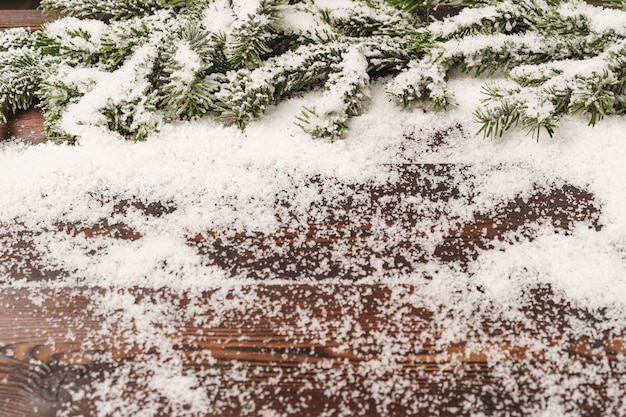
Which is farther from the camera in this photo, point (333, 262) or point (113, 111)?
point (113, 111)

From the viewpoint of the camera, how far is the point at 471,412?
0.62m

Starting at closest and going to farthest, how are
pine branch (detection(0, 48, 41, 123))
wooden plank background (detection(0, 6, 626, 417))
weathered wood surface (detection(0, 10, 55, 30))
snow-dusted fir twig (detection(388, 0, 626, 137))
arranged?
wooden plank background (detection(0, 6, 626, 417))
snow-dusted fir twig (detection(388, 0, 626, 137))
pine branch (detection(0, 48, 41, 123))
weathered wood surface (detection(0, 10, 55, 30))

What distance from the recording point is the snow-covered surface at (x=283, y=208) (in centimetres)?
71

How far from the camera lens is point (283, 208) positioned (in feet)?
2.76

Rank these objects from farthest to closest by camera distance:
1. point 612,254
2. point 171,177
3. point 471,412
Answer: point 171,177, point 612,254, point 471,412

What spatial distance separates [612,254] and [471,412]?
34 centimetres

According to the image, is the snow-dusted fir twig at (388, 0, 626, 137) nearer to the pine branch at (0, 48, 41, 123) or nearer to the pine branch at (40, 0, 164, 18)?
the pine branch at (40, 0, 164, 18)

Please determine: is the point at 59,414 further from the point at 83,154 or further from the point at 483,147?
the point at 483,147

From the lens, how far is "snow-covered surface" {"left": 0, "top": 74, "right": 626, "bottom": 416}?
0.71 m

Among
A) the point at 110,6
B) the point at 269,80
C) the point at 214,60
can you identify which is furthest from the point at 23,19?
the point at 269,80

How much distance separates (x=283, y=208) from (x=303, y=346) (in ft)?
0.80

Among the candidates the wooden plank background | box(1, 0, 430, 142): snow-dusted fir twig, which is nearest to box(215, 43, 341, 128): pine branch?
box(1, 0, 430, 142): snow-dusted fir twig

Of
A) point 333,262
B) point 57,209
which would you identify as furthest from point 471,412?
point 57,209

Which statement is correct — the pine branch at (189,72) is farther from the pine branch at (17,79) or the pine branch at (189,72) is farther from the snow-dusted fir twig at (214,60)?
the pine branch at (17,79)
